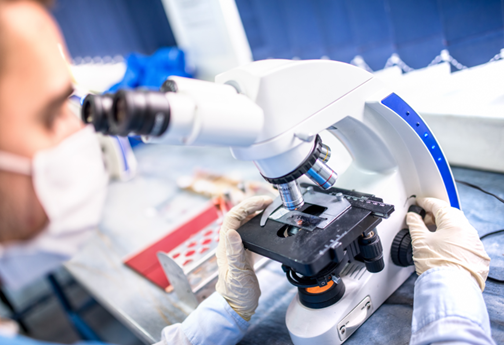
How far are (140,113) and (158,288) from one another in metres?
0.91

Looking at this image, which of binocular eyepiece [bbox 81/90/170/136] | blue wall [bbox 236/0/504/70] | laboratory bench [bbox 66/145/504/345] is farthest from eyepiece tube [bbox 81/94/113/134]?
blue wall [bbox 236/0/504/70]

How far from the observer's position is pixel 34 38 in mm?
504

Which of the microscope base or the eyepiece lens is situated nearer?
the eyepiece lens

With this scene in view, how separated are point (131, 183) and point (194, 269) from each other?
1414mm

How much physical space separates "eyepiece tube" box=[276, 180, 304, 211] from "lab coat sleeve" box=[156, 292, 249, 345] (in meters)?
0.34

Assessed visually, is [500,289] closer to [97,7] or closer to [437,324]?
[437,324]

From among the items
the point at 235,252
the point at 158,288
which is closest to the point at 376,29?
the point at 235,252

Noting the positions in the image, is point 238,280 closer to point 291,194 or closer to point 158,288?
point 291,194

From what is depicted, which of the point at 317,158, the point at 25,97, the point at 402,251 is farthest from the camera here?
the point at 402,251

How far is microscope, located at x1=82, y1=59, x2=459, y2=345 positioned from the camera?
64 cm

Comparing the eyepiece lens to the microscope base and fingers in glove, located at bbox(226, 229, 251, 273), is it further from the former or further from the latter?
the microscope base

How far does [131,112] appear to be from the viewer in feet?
1.76

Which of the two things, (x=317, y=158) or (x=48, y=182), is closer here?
(x=48, y=182)

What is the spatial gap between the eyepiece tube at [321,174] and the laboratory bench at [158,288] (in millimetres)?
379
